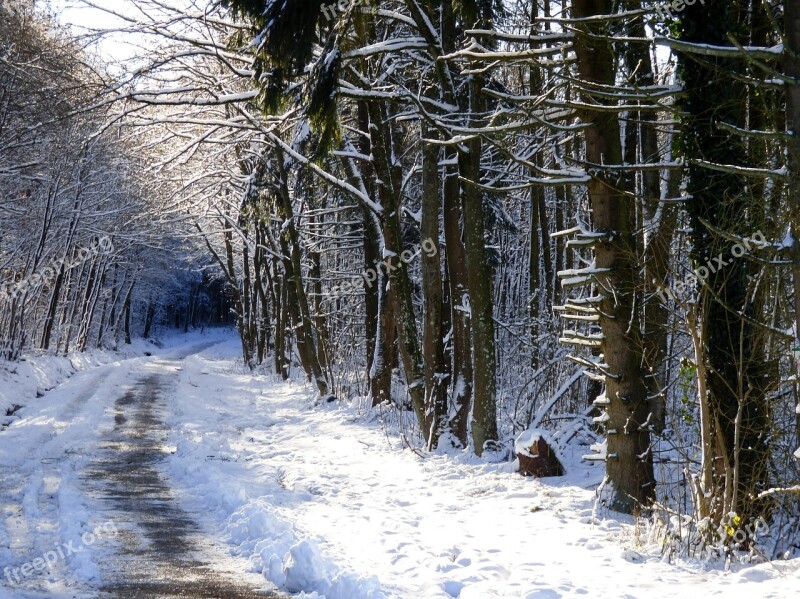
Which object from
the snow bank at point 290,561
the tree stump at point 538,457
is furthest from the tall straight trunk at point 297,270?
the snow bank at point 290,561

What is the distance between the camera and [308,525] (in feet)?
25.0

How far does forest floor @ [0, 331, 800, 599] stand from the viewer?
562cm

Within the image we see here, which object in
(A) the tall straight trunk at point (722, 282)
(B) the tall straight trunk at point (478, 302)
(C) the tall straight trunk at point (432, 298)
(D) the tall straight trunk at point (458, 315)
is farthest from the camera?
(D) the tall straight trunk at point (458, 315)

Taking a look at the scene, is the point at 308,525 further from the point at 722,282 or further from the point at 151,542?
the point at 722,282

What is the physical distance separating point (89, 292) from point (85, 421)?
31.6 meters

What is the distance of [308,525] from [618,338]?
3.69 metres

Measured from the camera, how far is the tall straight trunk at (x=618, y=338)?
7.64m

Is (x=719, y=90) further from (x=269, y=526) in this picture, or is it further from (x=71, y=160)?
(x=71, y=160)

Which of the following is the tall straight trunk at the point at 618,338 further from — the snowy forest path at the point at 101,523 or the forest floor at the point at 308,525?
the snowy forest path at the point at 101,523

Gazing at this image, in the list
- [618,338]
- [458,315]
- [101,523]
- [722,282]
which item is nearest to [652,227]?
[618,338]

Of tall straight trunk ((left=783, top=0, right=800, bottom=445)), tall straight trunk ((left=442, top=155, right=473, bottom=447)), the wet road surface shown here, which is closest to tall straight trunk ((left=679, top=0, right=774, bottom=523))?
tall straight trunk ((left=783, top=0, right=800, bottom=445))

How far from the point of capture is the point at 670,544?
244 inches

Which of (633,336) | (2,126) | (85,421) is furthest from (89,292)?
(633,336)

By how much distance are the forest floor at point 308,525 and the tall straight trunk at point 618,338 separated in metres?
0.58
